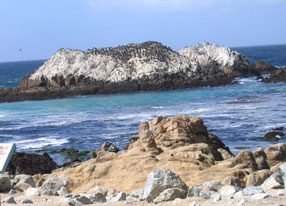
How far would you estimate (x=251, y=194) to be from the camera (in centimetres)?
755

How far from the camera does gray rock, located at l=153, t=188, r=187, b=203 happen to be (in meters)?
7.81

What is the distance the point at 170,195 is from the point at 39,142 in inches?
782

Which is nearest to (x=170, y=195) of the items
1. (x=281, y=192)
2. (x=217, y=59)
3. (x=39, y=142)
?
(x=281, y=192)

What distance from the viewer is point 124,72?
60250 mm

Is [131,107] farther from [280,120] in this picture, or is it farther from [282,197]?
[282,197]

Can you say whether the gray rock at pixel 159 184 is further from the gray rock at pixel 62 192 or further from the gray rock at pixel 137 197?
the gray rock at pixel 62 192

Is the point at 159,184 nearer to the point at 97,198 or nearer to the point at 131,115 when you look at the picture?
the point at 97,198

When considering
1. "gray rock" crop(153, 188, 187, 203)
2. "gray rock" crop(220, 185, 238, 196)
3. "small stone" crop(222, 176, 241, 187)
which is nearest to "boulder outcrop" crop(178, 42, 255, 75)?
"small stone" crop(222, 176, 241, 187)

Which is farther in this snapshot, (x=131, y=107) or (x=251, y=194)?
(x=131, y=107)

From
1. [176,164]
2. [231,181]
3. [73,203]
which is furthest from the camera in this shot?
[176,164]

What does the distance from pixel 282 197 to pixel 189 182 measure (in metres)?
3.92

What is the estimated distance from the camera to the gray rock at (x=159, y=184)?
8.10 meters

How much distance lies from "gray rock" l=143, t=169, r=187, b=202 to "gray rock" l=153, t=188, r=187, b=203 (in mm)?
232

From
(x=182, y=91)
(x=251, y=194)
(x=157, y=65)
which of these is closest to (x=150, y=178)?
(x=251, y=194)
